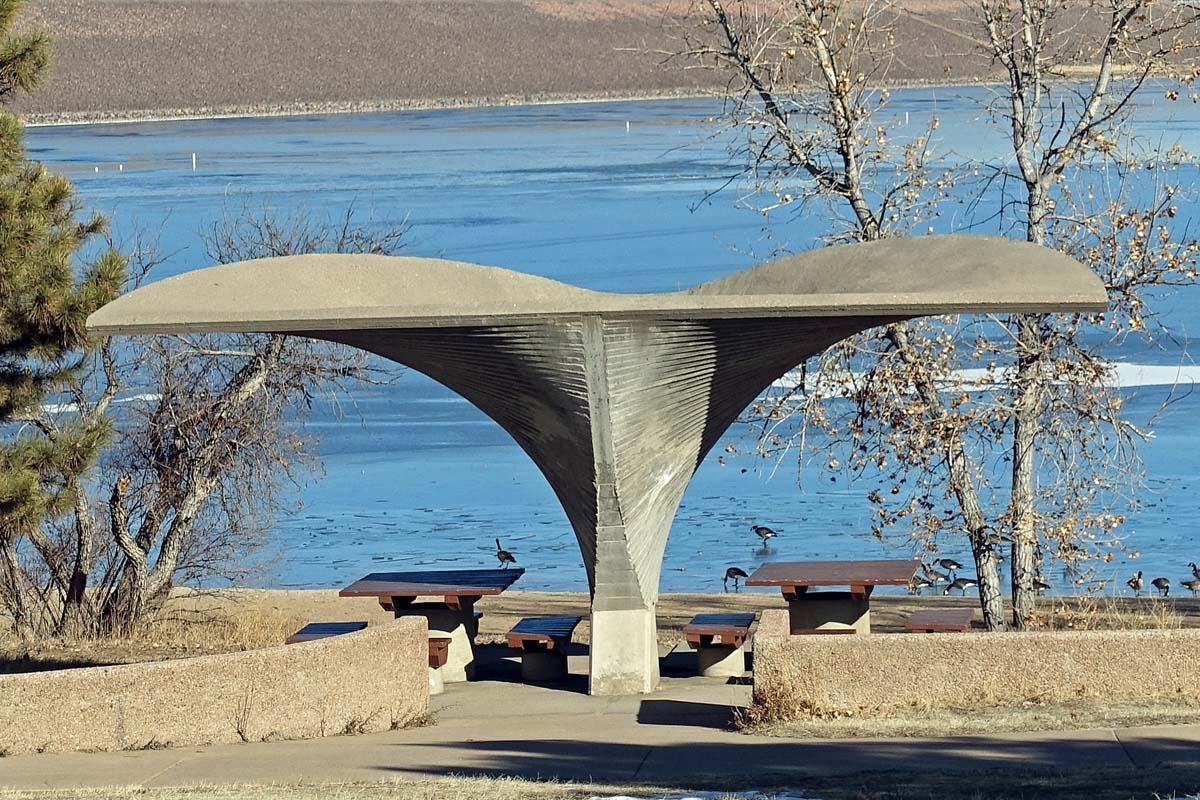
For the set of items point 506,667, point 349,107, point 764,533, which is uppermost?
point 349,107

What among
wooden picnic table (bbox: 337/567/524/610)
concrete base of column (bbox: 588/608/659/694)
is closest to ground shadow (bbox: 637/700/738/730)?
concrete base of column (bbox: 588/608/659/694)

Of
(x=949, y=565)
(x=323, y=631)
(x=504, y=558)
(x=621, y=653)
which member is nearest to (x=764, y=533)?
(x=949, y=565)

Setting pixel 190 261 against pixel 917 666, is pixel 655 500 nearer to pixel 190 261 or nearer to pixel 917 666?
pixel 917 666

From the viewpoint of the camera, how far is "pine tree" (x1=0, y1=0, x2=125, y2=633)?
12.7 meters

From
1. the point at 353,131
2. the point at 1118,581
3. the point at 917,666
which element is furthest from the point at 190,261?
the point at 353,131

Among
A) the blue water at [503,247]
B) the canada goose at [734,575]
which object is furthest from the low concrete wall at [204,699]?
the canada goose at [734,575]

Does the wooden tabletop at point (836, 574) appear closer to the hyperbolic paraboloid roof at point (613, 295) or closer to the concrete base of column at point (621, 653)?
the concrete base of column at point (621, 653)

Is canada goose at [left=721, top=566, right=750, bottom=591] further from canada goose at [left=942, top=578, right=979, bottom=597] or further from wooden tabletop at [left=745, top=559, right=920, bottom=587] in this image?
wooden tabletop at [left=745, top=559, right=920, bottom=587]

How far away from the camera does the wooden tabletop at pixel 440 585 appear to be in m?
14.0

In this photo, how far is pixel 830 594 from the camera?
14.3m

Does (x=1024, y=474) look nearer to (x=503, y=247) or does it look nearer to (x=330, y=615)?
(x=330, y=615)

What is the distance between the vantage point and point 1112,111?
1559cm

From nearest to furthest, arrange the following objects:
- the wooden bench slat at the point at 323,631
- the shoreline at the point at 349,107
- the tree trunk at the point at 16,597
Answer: the wooden bench slat at the point at 323,631 < the tree trunk at the point at 16,597 < the shoreline at the point at 349,107

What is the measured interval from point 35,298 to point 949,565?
35.0 feet
